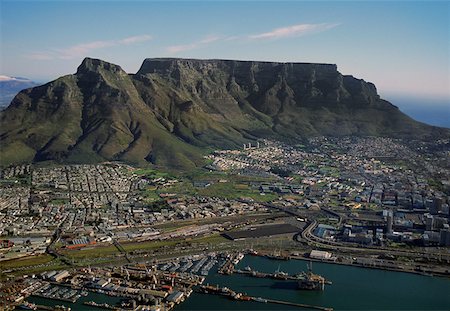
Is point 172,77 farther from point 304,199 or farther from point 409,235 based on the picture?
point 409,235

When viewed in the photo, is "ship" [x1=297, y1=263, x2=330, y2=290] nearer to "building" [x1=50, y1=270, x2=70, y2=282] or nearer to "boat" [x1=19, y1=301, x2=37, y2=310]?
"building" [x1=50, y1=270, x2=70, y2=282]

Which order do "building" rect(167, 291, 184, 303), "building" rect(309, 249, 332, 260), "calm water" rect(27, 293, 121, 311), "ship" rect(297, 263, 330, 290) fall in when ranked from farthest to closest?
"building" rect(309, 249, 332, 260) < "ship" rect(297, 263, 330, 290) < "building" rect(167, 291, 184, 303) < "calm water" rect(27, 293, 121, 311)

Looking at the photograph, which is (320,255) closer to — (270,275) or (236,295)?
(270,275)

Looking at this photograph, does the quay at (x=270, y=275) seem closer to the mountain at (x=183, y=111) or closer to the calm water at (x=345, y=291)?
the calm water at (x=345, y=291)

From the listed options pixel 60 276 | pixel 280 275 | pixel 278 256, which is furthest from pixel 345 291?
pixel 60 276

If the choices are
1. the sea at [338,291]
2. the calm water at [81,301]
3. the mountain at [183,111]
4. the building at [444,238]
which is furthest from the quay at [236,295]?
the mountain at [183,111]

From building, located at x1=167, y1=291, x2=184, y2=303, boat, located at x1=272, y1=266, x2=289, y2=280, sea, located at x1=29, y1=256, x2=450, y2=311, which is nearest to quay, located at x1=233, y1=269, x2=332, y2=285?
boat, located at x1=272, y1=266, x2=289, y2=280

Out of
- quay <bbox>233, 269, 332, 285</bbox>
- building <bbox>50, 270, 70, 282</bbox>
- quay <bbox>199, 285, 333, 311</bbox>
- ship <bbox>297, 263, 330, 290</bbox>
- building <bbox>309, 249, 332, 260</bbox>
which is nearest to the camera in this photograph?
quay <bbox>199, 285, 333, 311</bbox>
